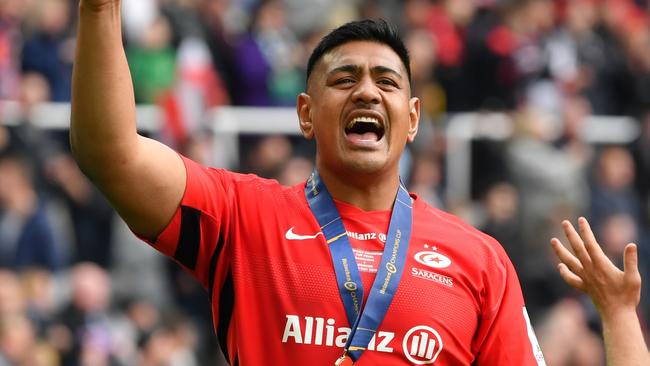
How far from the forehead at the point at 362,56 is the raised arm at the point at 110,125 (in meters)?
0.80

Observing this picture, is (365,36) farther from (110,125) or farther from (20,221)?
(20,221)

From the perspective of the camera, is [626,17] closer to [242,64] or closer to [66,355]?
[242,64]

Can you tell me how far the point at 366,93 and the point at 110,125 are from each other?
972 mm

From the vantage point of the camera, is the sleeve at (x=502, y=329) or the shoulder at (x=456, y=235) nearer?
the sleeve at (x=502, y=329)

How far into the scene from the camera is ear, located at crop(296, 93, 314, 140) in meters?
4.69

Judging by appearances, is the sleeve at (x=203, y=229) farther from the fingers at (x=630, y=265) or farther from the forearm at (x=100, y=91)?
the fingers at (x=630, y=265)

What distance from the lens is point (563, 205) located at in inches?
455

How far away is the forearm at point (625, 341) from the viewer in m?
4.36

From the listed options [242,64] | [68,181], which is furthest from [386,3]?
[68,181]

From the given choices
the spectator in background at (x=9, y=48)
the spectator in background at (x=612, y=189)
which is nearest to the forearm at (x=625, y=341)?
the spectator in background at (x=9, y=48)

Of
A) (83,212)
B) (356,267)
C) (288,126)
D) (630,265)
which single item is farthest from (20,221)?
(630,265)

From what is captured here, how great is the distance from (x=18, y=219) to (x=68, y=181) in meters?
0.55

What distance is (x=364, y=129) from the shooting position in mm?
4516

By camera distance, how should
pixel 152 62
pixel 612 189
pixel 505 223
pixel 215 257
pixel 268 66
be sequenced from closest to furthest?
pixel 215 257, pixel 152 62, pixel 505 223, pixel 268 66, pixel 612 189
